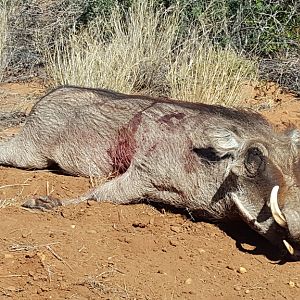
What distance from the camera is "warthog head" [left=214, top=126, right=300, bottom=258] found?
163 inches

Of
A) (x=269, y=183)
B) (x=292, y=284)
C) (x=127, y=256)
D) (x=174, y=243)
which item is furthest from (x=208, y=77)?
(x=292, y=284)

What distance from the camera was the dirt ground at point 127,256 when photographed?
149 inches

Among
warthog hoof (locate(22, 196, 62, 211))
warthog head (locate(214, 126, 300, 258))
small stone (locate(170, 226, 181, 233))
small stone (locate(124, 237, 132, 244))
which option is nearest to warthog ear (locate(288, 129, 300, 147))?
warthog head (locate(214, 126, 300, 258))

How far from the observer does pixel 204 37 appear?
334 inches

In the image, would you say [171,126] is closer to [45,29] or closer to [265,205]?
[265,205]

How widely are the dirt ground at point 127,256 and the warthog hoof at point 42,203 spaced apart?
0.06m

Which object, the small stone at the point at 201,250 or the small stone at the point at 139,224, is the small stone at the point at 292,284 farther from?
the small stone at the point at 139,224

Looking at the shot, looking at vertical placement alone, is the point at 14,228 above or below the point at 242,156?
below

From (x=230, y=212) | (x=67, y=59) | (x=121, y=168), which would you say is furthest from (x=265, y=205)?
(x=67, y=59)

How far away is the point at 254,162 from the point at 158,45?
4112mm

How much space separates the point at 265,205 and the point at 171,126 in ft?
3.25

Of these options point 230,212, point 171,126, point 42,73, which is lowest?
point 42,73

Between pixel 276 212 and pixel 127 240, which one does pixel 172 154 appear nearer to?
pixel 127 240

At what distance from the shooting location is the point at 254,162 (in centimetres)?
442
